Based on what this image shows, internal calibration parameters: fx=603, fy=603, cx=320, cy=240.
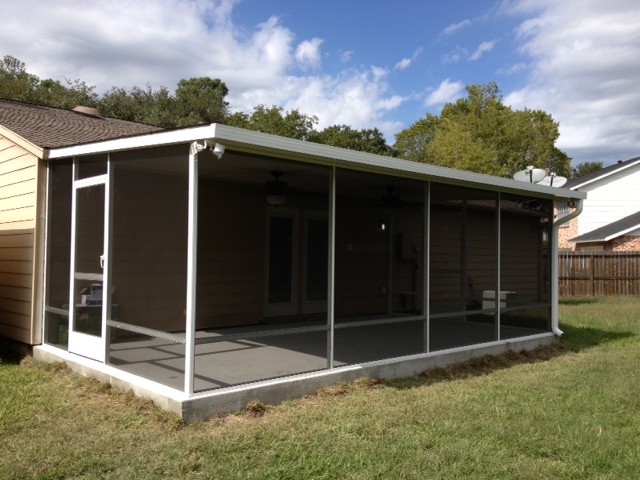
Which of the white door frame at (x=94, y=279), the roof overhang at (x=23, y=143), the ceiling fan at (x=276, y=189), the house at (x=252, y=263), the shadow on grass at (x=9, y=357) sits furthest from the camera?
the ceiling fan at (x=276, y=189)

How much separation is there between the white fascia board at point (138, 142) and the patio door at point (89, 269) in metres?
0.28

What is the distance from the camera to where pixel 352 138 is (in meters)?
33.0

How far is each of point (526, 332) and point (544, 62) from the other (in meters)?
9.13

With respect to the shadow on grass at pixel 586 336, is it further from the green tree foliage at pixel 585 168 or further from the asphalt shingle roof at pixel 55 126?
the green tree foliage at pixel 585 168

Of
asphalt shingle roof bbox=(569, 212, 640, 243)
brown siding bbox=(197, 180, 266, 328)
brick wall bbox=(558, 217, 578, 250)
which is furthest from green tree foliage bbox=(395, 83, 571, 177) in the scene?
brown siding bbox=(197, 180, 266, 328)

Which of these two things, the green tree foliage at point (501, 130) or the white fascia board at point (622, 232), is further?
the green tree foliage at point (501, 130)

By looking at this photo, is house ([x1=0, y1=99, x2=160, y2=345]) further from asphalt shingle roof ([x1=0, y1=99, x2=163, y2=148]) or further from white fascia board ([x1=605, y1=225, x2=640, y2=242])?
white fascia board ([x1=605, y1=225, x2=640, y2=242])

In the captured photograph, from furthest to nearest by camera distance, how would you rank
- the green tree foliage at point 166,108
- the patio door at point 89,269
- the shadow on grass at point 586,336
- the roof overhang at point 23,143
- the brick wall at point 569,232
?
the brick wall at point 569,232 < the green tree foliage at point 166,108 < the shadow on grass at point 586,336 < the roof overhang at point 23,143 < the patio door at point 89,269

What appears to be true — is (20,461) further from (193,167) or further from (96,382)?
(193,167)

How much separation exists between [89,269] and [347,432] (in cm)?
309

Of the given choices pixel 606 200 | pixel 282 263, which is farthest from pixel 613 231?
pixel 282 263

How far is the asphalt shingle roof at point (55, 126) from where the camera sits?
679 centimetres

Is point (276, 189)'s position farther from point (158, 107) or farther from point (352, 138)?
point (352, 138)

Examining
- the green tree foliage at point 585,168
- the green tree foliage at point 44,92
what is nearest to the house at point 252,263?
the green tree foliage at point 44,92
